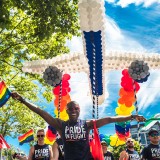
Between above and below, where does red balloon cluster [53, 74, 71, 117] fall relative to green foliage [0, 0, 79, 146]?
below

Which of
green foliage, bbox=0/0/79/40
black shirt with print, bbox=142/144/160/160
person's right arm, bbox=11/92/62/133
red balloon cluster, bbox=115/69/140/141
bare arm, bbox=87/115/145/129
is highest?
green foliage, bbox=0/0/79/40

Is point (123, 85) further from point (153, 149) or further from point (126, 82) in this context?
point (153, 149)

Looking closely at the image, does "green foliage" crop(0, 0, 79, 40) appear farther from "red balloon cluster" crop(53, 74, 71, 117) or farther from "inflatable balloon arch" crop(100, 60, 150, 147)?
"inflatable balloon arch" crop(100, 60, 150, 147)

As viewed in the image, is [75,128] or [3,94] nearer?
[75,128]

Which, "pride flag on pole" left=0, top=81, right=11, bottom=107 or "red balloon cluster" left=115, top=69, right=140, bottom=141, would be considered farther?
"red balloon cluster" left=115, top=69, right=140, bottom=141

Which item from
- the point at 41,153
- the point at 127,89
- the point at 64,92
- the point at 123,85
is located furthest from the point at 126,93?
the point at 41,153

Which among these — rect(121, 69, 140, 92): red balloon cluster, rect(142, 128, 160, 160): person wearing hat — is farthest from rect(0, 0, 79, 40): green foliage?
rect(142, 128, 160, 160): person wearing hat

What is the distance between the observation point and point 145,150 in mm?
5770

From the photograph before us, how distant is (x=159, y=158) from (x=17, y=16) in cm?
1171

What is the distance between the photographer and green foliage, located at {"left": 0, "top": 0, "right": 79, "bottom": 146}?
382 inches

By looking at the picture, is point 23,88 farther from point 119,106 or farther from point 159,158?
point 159,158

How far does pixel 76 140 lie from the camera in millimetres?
3727

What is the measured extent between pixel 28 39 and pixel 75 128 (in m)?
11.0

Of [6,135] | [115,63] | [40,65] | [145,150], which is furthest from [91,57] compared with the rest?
[6,135]
